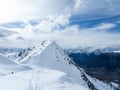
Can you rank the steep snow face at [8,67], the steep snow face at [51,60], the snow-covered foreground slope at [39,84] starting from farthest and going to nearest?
1. the steep snow face at [51,60]
2. the steep snow face at [8,67]
3. the snow-covered foreground slope at [39,84]

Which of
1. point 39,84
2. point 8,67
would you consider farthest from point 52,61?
point 39,84

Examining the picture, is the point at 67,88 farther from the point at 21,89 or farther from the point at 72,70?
the point at 72,70

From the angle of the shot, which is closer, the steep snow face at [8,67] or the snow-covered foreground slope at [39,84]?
the snow-covered foreground slope at [39,84]

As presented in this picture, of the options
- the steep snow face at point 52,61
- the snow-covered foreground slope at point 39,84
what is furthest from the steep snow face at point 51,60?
the snow-covered foreground slope at point 39,84

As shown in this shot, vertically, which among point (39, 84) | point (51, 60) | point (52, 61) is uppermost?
point (51, 60)

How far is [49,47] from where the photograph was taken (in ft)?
615

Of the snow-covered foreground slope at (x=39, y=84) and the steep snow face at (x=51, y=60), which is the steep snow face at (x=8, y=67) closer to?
the snow-covered foreground slope at (x=39, y=84)

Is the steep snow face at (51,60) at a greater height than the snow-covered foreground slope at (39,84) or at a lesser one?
greater

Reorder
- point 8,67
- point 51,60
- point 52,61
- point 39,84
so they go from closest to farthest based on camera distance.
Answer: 1. point 39,84
2. point 8,67
3. point 52,61
4. point 51,60

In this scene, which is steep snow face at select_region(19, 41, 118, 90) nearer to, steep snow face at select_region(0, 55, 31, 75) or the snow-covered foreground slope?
steep snow face at select_region(0, 55, 31, 75)

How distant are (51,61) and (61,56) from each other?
59.4 ft

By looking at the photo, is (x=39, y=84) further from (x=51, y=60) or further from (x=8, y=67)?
(x=51, y=60)

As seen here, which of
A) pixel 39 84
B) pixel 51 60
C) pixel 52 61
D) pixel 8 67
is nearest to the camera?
pixel 39 84

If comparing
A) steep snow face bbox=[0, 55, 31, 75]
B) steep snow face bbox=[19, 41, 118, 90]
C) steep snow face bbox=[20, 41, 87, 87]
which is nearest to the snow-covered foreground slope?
steep snow face bbox=[0, 55, 31, 75]
